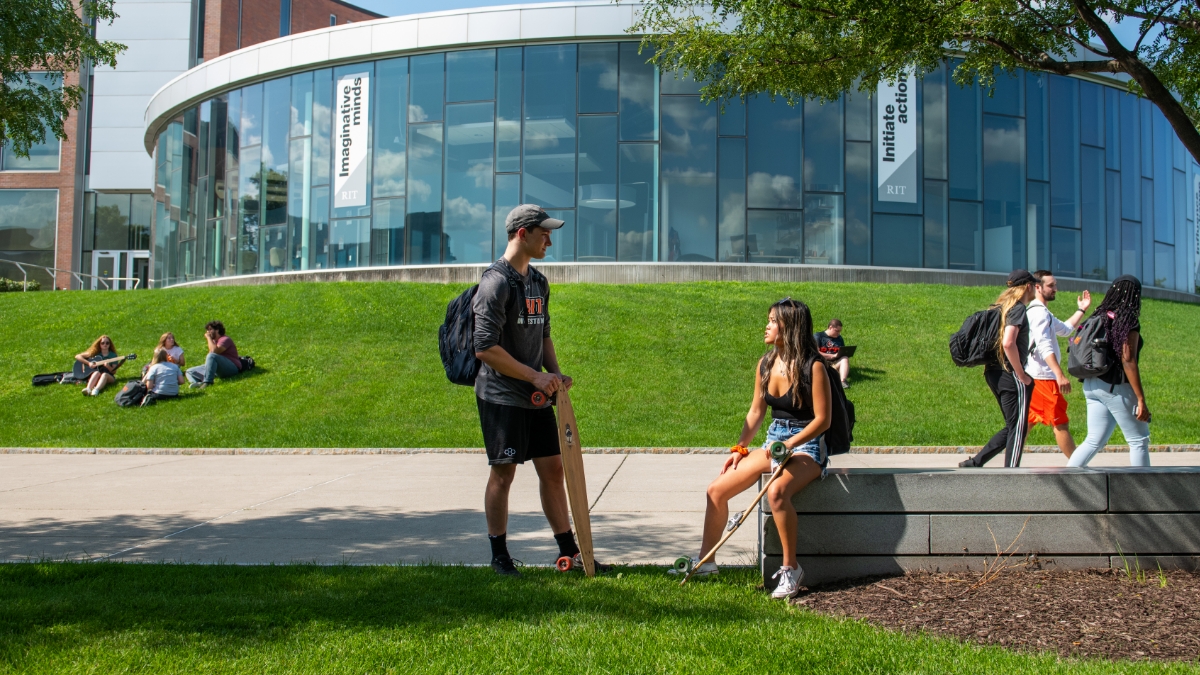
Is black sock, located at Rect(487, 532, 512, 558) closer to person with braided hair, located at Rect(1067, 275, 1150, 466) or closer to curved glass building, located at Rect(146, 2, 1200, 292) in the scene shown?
person with braided hair, located at Rect(1067, 275, 1150, 466)

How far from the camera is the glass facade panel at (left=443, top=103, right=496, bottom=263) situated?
26.4m

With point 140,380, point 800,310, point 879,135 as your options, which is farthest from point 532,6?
point 800,310

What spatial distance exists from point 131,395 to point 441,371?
195 inches

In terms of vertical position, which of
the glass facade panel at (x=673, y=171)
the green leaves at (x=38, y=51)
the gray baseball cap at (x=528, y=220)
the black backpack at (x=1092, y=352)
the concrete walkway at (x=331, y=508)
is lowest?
the concrete walkway at (x=331, y=508)

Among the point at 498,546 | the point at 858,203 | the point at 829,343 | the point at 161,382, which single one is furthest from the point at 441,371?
the point at 858,203

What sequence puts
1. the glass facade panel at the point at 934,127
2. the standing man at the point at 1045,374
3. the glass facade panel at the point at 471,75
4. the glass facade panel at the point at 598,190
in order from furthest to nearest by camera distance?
the glass facade panel at the point at 471,75 < the glass facade panel at the point at 934,127 < the glass facade panel at the point at 598,190 < the standing man at the point at 1045,374

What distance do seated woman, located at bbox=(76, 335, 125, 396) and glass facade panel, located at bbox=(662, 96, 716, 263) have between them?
1434cm

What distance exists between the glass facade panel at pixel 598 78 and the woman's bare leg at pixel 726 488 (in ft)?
73.4

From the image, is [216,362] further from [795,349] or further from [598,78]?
[598,78]

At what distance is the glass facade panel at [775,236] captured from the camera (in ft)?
83.9

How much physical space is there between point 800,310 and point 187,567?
3444 mm

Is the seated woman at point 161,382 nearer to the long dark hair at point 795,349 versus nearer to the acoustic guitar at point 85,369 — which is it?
the acoustic guitar at point 85,369

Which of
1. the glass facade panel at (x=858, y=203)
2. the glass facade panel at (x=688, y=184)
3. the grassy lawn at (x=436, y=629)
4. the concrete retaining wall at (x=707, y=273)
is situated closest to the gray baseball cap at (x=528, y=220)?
the grassy lawn at (x=436, y=629)

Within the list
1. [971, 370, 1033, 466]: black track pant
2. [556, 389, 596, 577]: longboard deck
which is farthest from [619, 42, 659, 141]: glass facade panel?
[556, 389, 596, 577]: longboard deck
